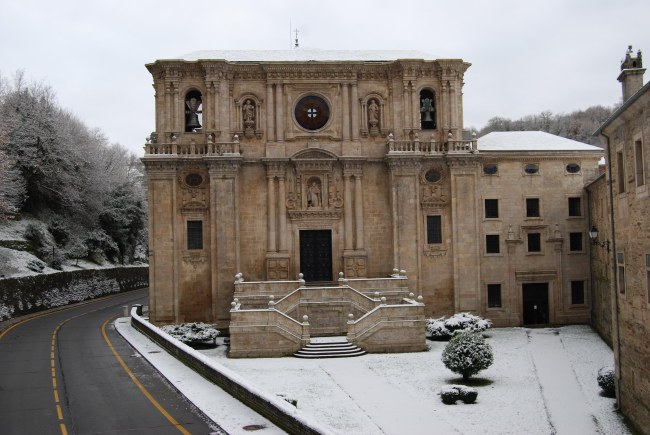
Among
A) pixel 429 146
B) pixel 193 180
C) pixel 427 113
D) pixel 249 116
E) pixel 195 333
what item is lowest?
pixel 195 333

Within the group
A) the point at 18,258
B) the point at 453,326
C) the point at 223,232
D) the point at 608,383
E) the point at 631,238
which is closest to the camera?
the point at 631,238

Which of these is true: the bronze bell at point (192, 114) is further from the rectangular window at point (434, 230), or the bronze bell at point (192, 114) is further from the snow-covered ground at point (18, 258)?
the snow-covered ground at point (18, 258)

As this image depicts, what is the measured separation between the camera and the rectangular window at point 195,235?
40.8m

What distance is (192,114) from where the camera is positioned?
41875 mm

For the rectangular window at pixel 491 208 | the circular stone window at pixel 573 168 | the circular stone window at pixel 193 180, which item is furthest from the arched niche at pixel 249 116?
the circular stone window at pixel 573 168

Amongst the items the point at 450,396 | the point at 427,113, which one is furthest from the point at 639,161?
the point at 427,113

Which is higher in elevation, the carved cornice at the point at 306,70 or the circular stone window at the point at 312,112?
the carved cornice at the point at 306,70

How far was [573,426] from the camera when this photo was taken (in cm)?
2169

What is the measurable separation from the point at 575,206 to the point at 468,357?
1936cm

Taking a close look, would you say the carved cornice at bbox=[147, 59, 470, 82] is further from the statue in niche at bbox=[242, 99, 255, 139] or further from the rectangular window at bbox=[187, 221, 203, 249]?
the rectangular window at bbox=[187, 221, 203, 249]

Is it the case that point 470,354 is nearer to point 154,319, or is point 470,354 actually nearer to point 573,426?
point 573,426

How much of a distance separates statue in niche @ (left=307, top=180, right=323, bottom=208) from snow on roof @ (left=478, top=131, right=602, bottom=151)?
10781 mm

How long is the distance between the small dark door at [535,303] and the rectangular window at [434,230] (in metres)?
6.33

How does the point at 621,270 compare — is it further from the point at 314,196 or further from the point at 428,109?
the point at 428,109
